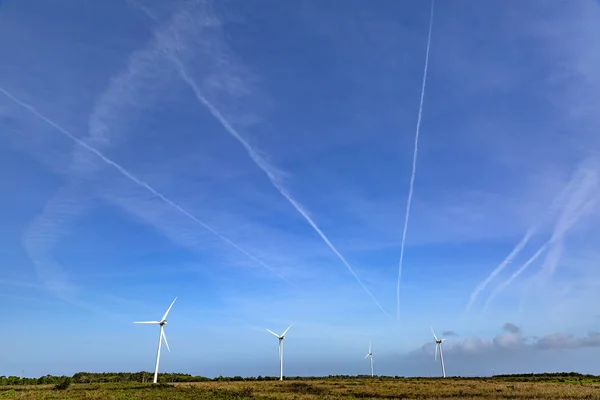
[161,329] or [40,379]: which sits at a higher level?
[161,329]

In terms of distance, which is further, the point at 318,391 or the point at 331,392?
the point at 318,391

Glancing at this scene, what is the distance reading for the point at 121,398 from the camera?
220 ft

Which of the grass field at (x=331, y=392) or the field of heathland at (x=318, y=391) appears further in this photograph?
the field of heathland at (x=318, y=391)

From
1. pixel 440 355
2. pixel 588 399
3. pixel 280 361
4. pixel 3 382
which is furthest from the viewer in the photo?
pixel 440 355

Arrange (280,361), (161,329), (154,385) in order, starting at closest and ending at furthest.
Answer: (154,385)
(161,329)
(280,361)

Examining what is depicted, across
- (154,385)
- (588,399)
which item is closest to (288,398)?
(588,399)

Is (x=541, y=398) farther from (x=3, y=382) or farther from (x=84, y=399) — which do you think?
(x=3, y=382)

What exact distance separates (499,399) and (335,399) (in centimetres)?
2335

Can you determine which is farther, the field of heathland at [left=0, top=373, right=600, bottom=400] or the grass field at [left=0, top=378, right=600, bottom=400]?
the field of heathland at [left=0, top=373, right=600, bottom=400]

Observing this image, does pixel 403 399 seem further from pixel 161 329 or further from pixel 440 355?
pixel 440 355

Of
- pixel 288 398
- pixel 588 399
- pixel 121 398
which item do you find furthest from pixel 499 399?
pixel 121 398

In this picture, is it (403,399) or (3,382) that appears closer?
(403,399)

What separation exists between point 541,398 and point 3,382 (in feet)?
549

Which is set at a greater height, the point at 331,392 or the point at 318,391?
the point at 331,392
